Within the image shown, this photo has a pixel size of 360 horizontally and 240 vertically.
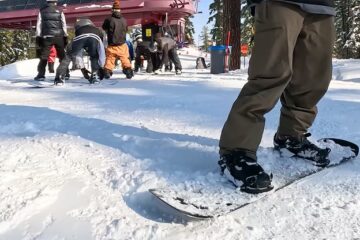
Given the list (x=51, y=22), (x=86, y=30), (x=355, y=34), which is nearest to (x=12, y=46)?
(x=355, y=34)

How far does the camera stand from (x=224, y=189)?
207 cm

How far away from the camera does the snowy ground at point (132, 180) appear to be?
1810 mm

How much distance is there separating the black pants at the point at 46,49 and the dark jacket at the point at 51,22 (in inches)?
4.5

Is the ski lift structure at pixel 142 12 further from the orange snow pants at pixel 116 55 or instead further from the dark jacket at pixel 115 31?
the orange snow pants at pixel 116 55

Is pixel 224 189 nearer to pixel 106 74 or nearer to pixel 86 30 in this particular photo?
pixel 86 30

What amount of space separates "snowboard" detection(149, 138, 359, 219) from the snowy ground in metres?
0.05

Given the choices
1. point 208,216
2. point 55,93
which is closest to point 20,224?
point 208,216

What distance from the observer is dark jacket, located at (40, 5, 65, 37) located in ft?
30.2

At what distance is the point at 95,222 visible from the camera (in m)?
1.85

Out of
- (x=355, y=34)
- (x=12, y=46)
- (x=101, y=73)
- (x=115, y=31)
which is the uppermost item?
(x=355, y=34)

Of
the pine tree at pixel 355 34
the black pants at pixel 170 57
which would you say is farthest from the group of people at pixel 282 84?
the pine tree at pixel 355 34

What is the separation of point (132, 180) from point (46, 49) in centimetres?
757

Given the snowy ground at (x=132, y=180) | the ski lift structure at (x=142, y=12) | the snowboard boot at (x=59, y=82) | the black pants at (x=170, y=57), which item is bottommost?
the snowy ground at (x=132, y=180)

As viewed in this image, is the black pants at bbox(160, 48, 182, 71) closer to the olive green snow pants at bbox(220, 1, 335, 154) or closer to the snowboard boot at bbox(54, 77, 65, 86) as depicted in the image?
the snowboard boot at bbox(54, 77, 65, 86)
